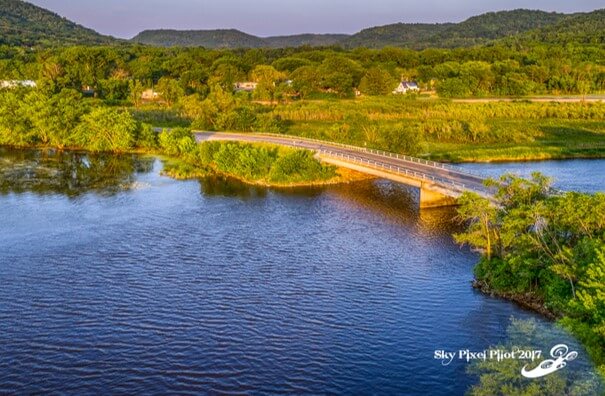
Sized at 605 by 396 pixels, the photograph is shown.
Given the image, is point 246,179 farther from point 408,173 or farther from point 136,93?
point 136,93

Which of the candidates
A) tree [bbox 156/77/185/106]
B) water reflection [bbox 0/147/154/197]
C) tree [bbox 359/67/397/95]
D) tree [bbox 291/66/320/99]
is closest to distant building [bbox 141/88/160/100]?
tree [bbox 156/77/185/106]

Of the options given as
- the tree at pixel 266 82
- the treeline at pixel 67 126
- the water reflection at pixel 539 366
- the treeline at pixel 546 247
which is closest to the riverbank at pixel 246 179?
the treeline at pixel 67 126

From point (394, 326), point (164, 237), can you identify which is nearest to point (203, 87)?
point (164, 237)

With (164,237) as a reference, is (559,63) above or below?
above

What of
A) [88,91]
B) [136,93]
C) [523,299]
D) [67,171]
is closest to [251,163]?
[67,171]

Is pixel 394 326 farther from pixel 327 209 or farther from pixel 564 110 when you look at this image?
pixel 564 110

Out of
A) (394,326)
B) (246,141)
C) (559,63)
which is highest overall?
(559,63)

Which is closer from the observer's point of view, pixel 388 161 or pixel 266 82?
pixel 388 161
